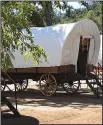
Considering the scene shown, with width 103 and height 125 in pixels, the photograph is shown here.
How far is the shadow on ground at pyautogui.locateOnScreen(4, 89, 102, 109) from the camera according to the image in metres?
12.1

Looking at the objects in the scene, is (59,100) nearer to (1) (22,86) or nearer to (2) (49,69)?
(2) (49,69)

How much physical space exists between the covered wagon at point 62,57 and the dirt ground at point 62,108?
0.69 m

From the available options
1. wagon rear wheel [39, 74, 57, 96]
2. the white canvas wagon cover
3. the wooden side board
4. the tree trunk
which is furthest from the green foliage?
wagon rear wheel [39, 74, 57, 96]

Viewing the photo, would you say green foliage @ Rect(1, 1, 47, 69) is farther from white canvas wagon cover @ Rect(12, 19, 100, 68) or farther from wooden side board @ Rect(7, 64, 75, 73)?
wooden side board @ Rect(7, 64, 75, 73)

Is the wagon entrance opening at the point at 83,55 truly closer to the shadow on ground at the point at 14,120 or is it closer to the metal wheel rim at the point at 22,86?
the metal wheel rim at the point at 22,86

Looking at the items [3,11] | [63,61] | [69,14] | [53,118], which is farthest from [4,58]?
[69,14]

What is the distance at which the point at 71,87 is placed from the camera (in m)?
15.2

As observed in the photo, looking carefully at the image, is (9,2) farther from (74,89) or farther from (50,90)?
(74,89)

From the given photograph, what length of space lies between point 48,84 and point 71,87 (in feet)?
4.40

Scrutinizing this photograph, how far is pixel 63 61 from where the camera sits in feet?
45.0

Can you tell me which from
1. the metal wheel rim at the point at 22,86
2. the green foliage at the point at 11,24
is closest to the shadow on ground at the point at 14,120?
the green foliage at the point at 11,24

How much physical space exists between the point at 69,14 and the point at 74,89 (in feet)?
31.2

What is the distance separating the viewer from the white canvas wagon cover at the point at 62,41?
45.1ft

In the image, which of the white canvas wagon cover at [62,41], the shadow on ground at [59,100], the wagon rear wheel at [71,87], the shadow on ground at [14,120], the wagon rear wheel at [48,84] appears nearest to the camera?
the shadow on ground at [14,120]
